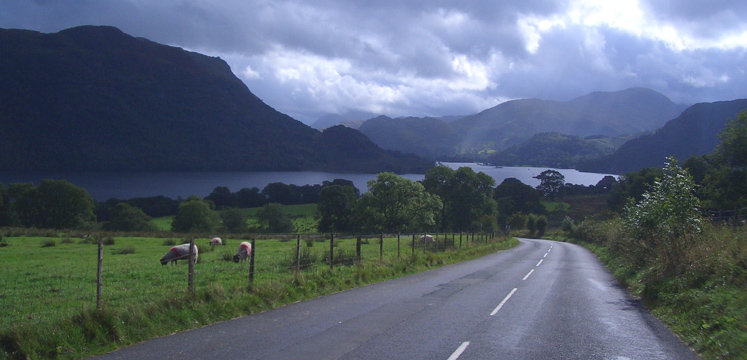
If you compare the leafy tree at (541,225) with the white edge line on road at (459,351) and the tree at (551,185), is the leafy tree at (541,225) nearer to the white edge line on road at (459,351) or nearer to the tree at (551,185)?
the tree at (551,185)

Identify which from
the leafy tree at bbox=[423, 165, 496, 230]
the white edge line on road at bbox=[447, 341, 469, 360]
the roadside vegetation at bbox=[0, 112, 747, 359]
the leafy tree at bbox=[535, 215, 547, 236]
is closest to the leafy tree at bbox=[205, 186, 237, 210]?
the leafy tree at bbox=[423, 165, 496, 230]

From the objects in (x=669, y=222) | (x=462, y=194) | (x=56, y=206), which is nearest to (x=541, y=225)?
(x=462, y=194)

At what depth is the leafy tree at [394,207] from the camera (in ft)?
191

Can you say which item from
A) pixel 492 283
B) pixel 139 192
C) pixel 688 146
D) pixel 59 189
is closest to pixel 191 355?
pixel 492 283

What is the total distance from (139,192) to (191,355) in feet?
402

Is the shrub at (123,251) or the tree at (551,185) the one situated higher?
the tree at (551,185)

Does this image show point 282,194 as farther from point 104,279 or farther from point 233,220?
point 104,279

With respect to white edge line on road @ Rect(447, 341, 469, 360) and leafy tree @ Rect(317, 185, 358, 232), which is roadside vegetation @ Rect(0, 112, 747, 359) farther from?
leafy tree @ Rect(317, 185, 358, 232)

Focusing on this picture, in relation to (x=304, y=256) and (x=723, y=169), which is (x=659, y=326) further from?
(x=723, y=169)

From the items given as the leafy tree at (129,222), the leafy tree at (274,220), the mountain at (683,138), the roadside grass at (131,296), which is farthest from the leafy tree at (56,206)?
the mountain at (683,138)

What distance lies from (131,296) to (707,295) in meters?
13.1

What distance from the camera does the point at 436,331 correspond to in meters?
8.09

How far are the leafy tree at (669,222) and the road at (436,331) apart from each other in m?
2.30

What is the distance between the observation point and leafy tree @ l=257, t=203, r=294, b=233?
3177 inches
